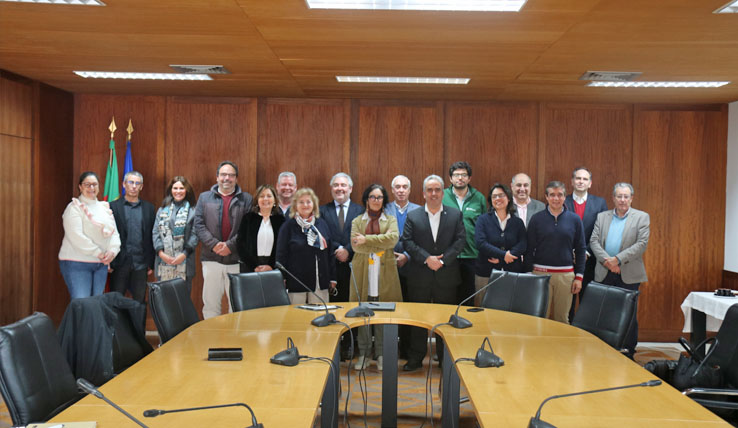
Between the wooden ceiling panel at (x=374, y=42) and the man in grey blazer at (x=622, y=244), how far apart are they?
51.7 inches

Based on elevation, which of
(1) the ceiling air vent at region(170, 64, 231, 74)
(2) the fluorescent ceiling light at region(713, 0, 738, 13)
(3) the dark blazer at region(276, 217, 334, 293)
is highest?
(2) the fluorescent ceiling light at region(713, 0, 738, 13)

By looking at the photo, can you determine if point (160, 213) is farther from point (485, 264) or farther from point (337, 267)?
point (485, 264)

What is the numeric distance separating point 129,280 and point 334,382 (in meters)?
3.88

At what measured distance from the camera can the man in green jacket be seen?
618 cm

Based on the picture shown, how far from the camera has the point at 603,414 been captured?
2.12m

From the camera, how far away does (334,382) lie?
313cm

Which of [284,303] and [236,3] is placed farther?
[284,303]

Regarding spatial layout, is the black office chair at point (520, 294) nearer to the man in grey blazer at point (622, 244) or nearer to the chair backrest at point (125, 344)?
the man in grey blazer at point (622, 244)

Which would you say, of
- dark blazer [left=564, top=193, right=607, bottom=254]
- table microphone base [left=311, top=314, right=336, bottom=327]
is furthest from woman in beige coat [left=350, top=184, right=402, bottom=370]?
dark blazer [left=564, top=193, right=607, bottom=254]

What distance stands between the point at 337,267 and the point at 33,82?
147 inches

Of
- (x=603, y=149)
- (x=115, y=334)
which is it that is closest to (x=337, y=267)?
(x=115, y=334)

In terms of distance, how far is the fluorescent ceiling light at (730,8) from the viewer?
3.58 m

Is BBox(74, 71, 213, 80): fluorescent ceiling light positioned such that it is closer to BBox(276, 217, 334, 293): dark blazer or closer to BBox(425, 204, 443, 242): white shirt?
BBox(276, 217, 334, 293): dark blazer

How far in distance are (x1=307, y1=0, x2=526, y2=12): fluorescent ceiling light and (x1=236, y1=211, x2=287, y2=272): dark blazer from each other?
7.94 feet
